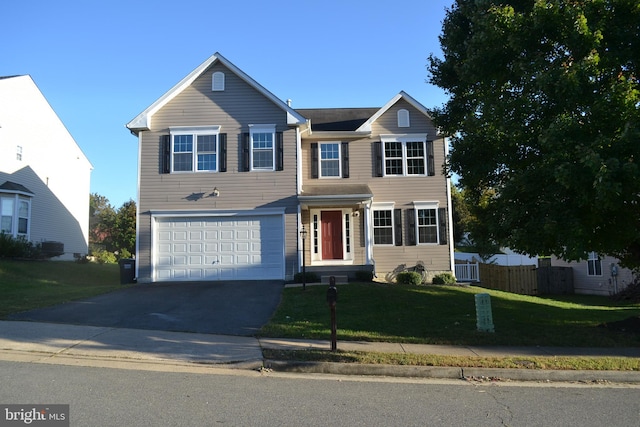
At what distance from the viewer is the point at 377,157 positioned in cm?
1992

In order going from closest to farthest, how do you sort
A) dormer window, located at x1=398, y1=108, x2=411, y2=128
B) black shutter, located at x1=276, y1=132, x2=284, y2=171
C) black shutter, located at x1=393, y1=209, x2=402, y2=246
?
black shutter, located at x1=276, y1=132, x2=284, y2=171 → black shutter, located at x1=393, y1=209, x2=402, y2=246 → dormer window, located at x1=398, y1=108, x2=411, y2=128

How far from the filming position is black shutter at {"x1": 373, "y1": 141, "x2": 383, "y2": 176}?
1988 centimetres

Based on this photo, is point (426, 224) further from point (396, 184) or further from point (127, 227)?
point (127, 227)

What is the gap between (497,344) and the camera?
9039 mm

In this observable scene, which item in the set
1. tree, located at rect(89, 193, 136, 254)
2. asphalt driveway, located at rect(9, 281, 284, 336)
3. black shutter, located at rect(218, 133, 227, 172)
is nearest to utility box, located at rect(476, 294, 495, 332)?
asphalt driveway, located at rect(9, 281, 284, 336)

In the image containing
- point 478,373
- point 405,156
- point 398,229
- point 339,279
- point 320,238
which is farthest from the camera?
point 405,156

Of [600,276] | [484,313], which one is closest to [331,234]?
[484,313]

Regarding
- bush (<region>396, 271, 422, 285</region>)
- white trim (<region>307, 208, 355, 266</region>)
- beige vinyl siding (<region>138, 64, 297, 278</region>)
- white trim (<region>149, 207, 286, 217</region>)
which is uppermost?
beige vinyl siding (<region>138, 64, 297, 278</region>)

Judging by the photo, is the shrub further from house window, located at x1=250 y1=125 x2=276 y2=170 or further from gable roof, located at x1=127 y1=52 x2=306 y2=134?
gable roof, located at x1=127 y1=52 x2=306 y2=134

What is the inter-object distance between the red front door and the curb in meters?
12.0

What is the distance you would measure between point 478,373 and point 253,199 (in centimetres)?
1209

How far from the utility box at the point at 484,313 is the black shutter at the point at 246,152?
10.7m

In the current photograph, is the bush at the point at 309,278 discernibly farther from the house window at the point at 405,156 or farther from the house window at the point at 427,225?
the house window at the point at 405,156

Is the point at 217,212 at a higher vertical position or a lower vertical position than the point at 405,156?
lower
